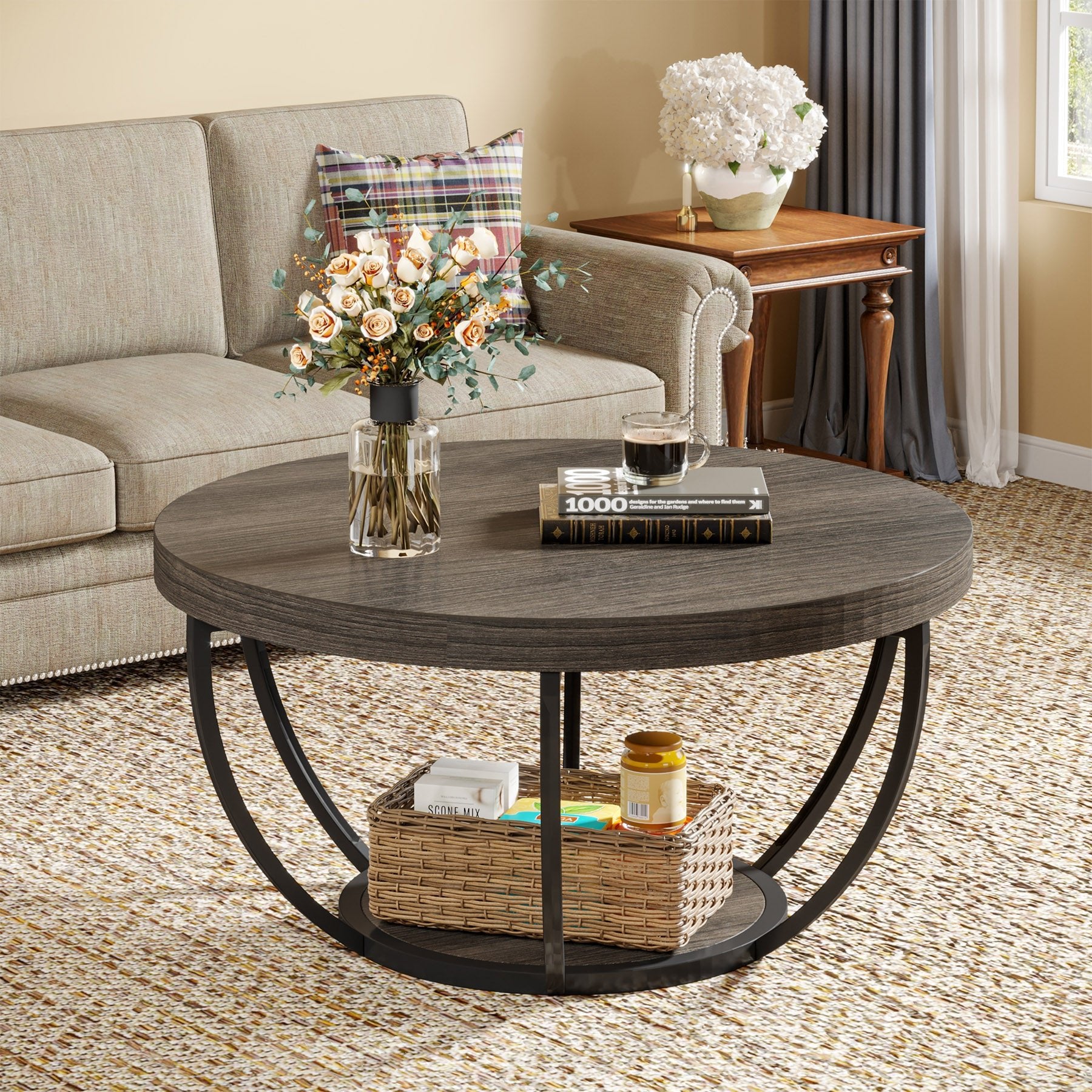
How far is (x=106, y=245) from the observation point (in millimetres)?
3498

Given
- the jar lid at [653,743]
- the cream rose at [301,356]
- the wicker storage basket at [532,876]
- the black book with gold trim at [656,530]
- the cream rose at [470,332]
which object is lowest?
the wicker storage basket at [532,876]

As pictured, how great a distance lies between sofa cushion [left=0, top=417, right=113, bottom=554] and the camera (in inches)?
112

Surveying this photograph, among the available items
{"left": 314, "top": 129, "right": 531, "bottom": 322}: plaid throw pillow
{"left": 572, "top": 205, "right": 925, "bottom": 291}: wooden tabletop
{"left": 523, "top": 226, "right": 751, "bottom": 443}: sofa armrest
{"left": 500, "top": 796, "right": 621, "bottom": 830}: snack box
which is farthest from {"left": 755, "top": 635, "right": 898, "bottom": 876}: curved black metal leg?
{"left": 572, "top": 205, "right": 925, "bottom": 291}: wooden tabletop

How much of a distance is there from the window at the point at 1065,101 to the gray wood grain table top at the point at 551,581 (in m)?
2.43

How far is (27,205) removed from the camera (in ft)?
11.2

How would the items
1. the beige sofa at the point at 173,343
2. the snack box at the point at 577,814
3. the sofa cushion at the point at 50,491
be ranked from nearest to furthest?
1. the snack box at the point at 577,814
2. the sofa cushion at the point at 50,491
3. the beige sofa at the point at 173,343

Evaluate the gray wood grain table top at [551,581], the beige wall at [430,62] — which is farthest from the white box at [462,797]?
the beige wall at [430,62]

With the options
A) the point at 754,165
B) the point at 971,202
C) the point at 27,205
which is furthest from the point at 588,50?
the point at 27,205

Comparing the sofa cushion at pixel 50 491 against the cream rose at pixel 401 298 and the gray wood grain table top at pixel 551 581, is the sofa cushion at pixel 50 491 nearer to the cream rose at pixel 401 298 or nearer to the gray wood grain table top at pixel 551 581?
the gray wood grain table top at pixel 551 581

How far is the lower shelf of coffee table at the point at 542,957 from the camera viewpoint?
6.68 feet

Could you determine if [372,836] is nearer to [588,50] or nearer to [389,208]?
[389,208]

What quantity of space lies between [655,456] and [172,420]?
49.6 inches

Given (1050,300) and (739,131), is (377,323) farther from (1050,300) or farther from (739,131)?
(1050,300)

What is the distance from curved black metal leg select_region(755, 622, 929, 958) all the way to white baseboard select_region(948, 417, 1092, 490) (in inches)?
104
